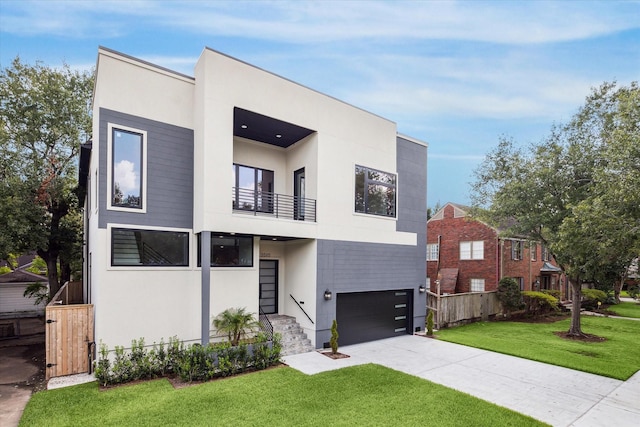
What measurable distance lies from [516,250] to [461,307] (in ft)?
29.0

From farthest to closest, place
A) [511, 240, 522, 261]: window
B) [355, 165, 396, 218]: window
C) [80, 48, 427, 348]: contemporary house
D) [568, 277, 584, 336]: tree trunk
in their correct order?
[511, 240, 522, 261]: window < [568, 277, 584, 336]: tree trunk < [355, 165, 396, 218]: window < [80, 48, 427, 348]: contemporary house

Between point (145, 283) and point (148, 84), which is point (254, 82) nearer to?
point (148, 84)

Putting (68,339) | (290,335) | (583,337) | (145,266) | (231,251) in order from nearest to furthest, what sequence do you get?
1. (68,339)
2. (145,266)
3. (231,251)
4. (290,335)
5. (583,337)

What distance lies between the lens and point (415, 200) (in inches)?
556

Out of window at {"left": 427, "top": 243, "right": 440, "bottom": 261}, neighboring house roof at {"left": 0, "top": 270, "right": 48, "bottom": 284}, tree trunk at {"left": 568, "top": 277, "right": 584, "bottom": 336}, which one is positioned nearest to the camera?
tree trunk at {"left": 568, "top": 277, "right": 584, "bottom": 336}

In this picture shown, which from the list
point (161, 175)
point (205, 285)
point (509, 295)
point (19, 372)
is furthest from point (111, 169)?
point (509, 295)

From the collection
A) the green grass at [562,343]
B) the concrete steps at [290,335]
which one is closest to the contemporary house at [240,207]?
the concrete steps at [290,335]

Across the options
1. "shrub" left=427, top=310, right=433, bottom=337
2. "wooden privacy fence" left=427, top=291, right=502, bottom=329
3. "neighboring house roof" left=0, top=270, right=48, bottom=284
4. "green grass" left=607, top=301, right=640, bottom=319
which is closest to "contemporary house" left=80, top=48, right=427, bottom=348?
"shrub" left=427, top=310, right=433, bottom=337

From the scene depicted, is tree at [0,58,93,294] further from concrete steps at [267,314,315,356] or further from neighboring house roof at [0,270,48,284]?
concrete steps at [267,314,315,356]

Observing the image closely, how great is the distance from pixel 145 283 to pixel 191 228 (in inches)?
70.7

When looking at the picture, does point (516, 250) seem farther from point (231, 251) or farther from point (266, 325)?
point (231, 251)

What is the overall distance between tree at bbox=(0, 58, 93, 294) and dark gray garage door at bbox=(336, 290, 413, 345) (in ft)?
41.7

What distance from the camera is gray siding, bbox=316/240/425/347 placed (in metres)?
11.0

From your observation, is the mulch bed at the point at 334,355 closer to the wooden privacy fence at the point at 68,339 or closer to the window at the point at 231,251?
the window at the point at 231,251
